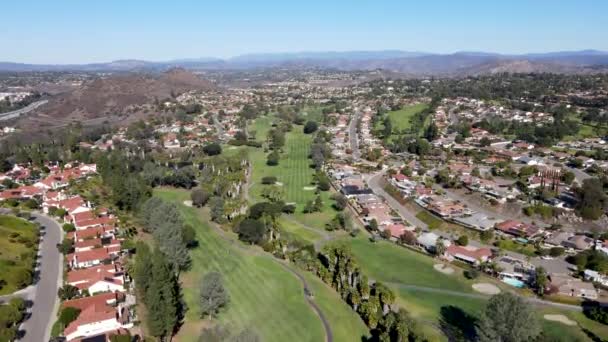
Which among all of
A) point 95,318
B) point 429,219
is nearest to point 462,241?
point 429,219

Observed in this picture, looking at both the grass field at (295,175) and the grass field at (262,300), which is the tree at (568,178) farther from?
the grass field at (262,300)

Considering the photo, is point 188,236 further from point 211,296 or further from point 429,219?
point 429,219

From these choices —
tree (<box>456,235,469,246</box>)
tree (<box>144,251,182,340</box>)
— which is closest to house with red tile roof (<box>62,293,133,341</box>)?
tree (<box>144,251,182,340</box>)

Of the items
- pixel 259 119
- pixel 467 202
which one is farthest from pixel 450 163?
pixel 259 119

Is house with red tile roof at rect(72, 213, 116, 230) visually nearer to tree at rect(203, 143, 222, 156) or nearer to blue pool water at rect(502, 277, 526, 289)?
tree at rect(203, 143, 222, 156)

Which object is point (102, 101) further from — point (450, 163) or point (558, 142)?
point (558, 142)

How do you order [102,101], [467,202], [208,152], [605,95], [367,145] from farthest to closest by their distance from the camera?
[102,101]
[605,95]
[367,145]
[208,152]
[467,202]
